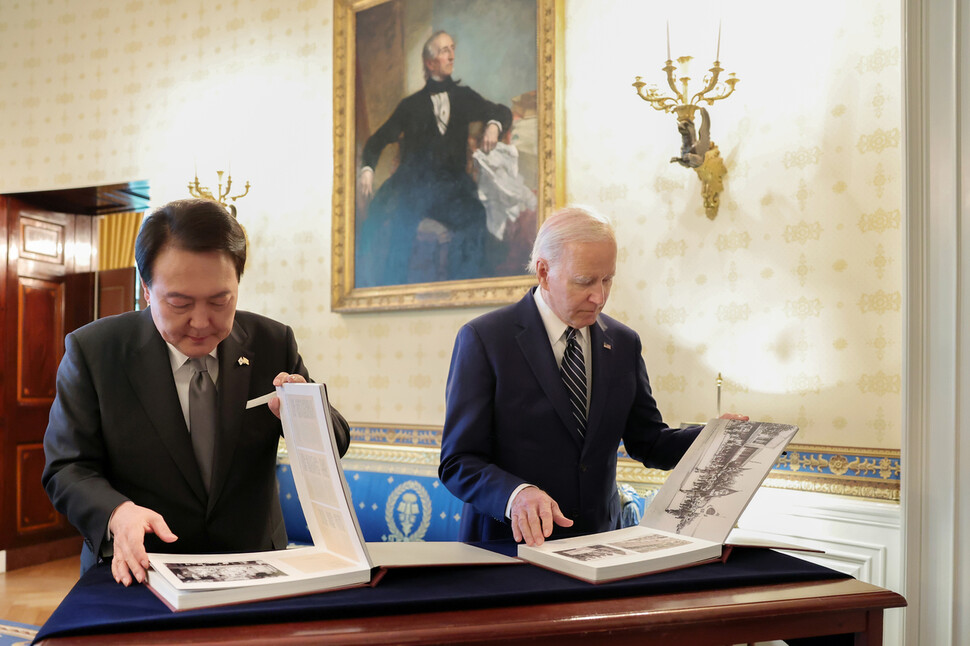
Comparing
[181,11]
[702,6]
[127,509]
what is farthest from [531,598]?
[181,11]

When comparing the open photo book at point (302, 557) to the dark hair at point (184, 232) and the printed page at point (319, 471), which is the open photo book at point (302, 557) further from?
the dark hair at point (184, 232)

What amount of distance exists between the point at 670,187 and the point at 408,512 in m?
2.46

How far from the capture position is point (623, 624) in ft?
4.55

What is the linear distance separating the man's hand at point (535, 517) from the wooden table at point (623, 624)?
0.30 meters

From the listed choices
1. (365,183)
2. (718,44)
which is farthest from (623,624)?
(365,183)

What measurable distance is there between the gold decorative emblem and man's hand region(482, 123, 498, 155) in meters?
2.15

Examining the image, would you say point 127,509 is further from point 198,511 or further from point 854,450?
point 854,450

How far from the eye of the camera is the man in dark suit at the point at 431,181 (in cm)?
504

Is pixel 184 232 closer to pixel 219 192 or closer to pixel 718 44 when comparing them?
pixel 718 44

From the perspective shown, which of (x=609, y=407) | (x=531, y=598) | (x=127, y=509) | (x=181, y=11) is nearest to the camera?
(x=531, y=598)

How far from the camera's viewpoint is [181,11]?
658cm

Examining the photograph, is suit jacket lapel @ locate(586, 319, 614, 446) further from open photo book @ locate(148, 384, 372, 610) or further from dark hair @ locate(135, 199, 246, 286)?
dark hair @ locate(135, 199, 246, 286)

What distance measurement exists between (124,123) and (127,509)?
6.12 metres

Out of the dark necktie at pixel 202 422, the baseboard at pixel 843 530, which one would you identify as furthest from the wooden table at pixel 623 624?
the baseboard at pixel 843 530
